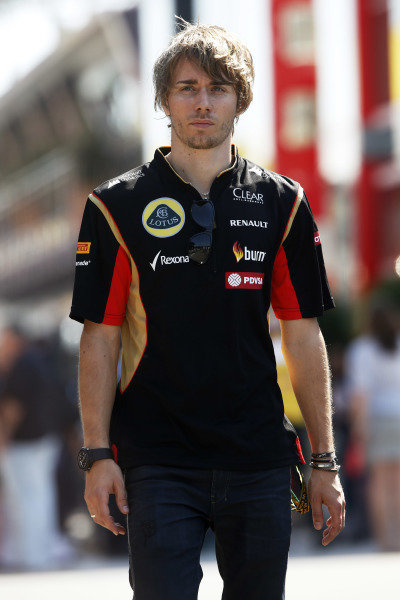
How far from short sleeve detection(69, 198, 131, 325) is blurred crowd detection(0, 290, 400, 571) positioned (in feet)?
16.7

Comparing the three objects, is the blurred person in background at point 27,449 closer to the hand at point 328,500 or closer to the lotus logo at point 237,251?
the hand at point 328,500

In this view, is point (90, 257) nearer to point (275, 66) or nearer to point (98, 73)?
point (98, 73)

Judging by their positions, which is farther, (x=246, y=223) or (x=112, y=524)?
(x=246, y=223)

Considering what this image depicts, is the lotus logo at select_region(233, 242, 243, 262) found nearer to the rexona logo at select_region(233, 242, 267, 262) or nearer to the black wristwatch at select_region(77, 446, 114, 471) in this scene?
the rexona logo at select_region(233, 242, 267, 262)

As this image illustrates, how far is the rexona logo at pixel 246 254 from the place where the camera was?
315 cm

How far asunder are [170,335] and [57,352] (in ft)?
22.4

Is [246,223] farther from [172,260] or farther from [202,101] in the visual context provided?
[202,101]

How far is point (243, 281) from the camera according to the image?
3135mm

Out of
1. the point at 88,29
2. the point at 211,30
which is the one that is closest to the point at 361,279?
the point at 88,29

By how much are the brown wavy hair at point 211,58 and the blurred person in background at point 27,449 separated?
5114 millimetres

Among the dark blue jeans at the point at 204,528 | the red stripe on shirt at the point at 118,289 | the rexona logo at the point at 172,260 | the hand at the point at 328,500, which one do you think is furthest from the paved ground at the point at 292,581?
the rexona logo at the point at 172,260

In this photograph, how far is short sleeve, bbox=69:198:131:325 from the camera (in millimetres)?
3137

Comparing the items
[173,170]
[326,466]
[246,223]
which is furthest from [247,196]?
[326,466]

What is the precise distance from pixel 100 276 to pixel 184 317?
27 cm
